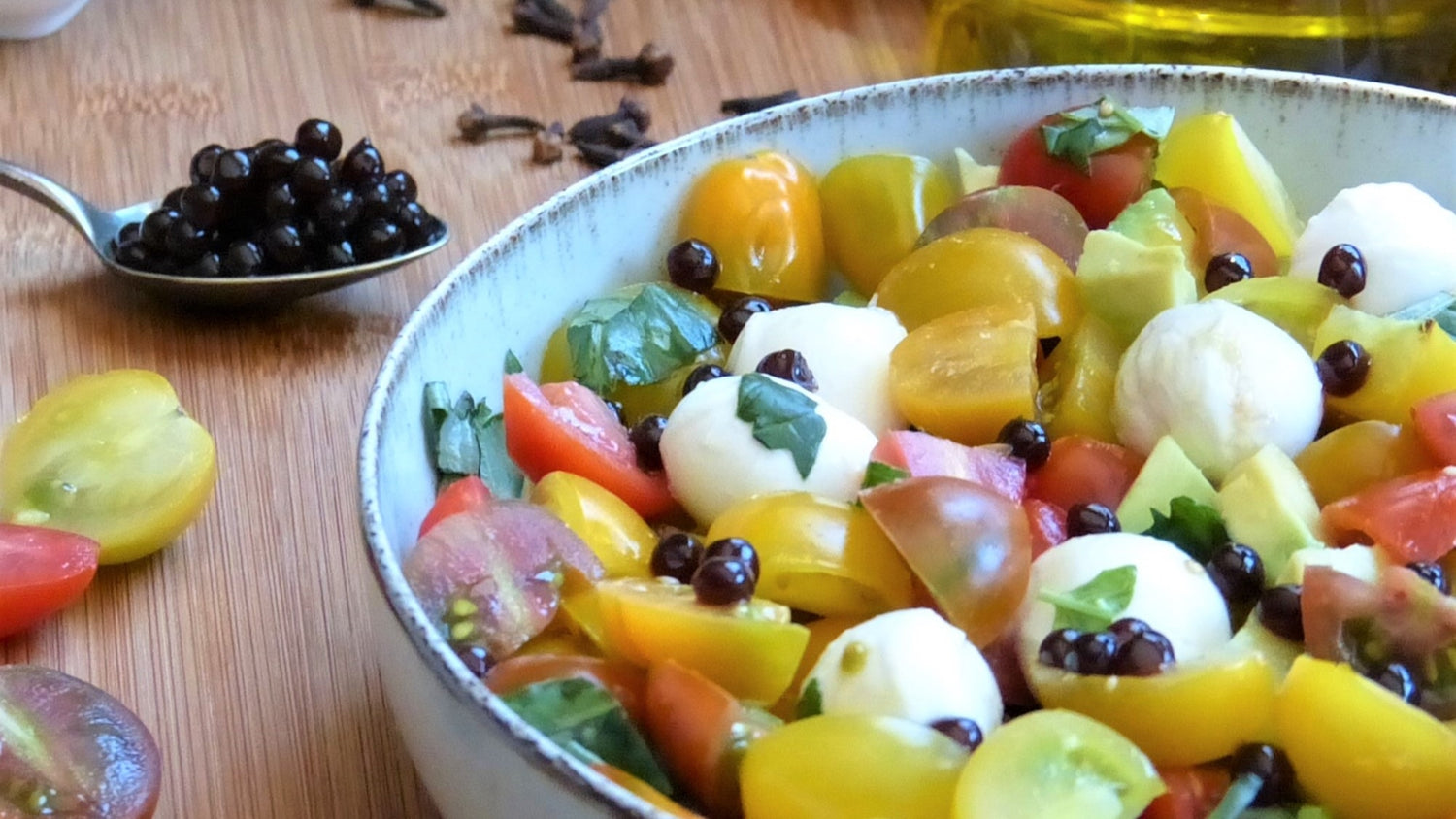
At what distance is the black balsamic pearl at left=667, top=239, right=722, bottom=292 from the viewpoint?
27.5 inches

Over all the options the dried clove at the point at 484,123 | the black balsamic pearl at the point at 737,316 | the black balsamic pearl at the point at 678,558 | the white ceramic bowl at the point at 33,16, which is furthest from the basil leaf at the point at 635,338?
the white ceramic bowl at the point at 33,16

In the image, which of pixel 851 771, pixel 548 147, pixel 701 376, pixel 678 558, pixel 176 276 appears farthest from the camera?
pixel 548 147

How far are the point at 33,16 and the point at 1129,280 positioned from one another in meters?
0.84

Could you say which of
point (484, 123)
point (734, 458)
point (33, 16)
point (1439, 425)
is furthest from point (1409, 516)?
point (33, 16)

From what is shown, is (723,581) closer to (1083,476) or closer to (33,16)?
(1083,476)

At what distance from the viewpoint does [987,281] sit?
64cm

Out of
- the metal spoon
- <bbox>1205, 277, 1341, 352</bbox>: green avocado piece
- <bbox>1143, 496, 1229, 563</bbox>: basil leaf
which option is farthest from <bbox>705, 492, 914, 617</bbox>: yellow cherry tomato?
the metal spoon

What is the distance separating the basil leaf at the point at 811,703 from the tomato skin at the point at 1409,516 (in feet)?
0.71

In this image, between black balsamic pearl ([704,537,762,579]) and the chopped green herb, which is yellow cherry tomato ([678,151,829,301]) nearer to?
the chopped green herb

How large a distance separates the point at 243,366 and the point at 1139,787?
0.57 metres

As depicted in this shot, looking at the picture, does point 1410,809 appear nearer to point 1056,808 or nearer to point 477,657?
point 1056,808

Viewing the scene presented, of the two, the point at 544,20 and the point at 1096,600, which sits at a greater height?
the point at 544,20

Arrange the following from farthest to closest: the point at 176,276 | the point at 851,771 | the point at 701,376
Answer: the point at 176,276 → the point at 701,376 → the point at 851,771

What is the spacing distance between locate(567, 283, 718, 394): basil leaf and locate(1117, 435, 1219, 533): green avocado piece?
21cm
